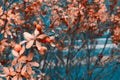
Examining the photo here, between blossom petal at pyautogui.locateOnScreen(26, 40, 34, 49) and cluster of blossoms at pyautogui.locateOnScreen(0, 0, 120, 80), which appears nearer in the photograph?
blossom petal at pyautogui.locateOnScreen(26, 40, 34, 49)

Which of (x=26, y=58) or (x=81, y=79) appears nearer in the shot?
(x=26, y=58)

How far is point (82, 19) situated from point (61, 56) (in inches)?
19.5

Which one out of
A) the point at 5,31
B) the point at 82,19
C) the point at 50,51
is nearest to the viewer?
the point at 5,31

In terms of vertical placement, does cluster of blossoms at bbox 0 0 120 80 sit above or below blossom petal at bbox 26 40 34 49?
below

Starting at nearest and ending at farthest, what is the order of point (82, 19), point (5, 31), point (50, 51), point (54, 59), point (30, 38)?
point (30, 38) → point (5, 31) → point (50, 51) → point (82, 19) → point (54, 59)

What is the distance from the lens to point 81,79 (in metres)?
3.85

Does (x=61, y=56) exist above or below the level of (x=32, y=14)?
below

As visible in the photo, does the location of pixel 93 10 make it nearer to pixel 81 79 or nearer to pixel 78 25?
pixel 78 25

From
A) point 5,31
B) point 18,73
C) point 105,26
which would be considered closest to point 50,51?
point 5,31

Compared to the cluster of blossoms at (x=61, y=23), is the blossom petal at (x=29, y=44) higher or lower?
higher

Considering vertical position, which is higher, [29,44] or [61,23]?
[29,44]

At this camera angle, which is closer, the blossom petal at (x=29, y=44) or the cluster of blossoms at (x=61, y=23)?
the blossom petal at (x=29, y=44)

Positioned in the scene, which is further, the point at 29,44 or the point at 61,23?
the point at 61,23

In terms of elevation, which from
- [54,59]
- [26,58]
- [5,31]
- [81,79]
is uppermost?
[26,58]
